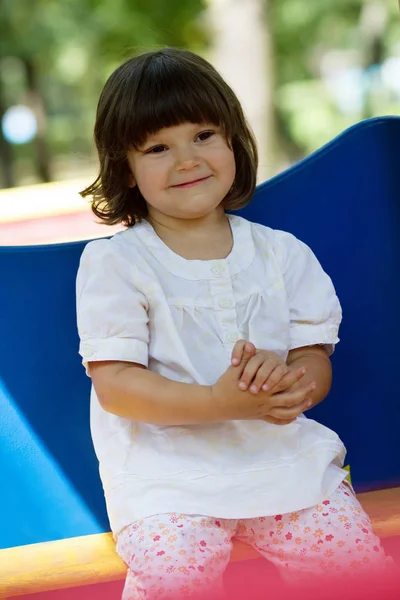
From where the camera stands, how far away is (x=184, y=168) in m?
1.66

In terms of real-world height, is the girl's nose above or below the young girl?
above

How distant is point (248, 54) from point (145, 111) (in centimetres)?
626

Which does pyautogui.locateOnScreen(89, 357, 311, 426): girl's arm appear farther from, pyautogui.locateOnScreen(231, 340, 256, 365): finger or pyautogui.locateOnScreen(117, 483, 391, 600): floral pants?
pyautogui.locateOnScreen(117, 483, 391, 600): floral pants

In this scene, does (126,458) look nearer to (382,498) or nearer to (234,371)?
(234,371)

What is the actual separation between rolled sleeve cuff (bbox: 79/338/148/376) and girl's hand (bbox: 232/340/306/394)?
7.9 inches

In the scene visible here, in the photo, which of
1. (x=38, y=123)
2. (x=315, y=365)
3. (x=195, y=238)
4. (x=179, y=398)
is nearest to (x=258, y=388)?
(x=179, y=398)

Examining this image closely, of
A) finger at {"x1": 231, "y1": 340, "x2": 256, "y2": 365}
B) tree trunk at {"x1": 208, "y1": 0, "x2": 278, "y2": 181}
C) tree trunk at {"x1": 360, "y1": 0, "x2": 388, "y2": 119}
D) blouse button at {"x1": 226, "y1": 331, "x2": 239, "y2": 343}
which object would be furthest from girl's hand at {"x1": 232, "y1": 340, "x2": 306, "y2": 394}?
tree trunk at {"x1": 360, "y1": 0, "x2": 388, "y2": 119}

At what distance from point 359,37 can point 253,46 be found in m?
10.8

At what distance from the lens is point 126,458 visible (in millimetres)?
1627

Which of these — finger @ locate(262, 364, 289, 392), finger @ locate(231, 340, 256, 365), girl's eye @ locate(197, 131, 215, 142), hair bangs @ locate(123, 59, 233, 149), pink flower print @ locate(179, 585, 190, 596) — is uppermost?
hair bangs @ locate(123, 59, 233, 149)

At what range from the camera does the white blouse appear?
1579mm

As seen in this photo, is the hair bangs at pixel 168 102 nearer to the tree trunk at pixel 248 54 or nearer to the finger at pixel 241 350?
the finger at pixel 241 350

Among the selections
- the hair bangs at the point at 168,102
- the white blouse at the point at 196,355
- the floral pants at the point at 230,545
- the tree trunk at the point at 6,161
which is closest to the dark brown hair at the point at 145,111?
the hair bangs at the point at 168,102

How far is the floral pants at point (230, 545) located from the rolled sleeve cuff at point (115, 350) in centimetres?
28
